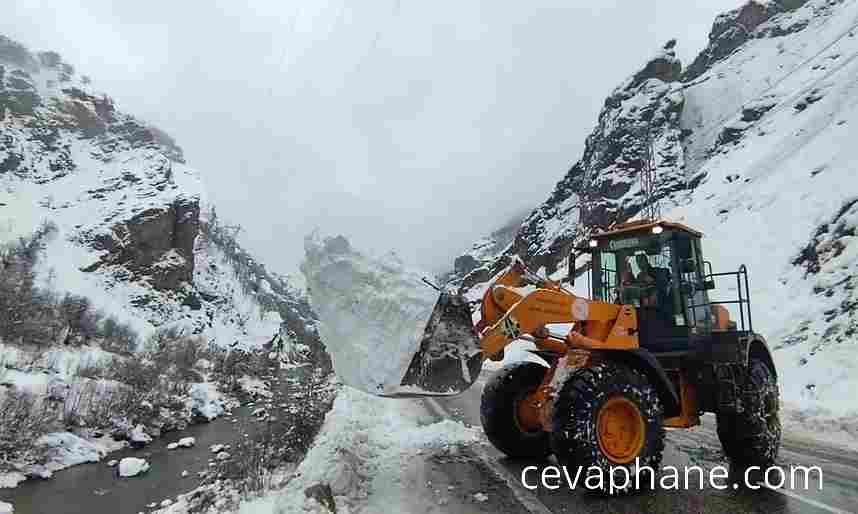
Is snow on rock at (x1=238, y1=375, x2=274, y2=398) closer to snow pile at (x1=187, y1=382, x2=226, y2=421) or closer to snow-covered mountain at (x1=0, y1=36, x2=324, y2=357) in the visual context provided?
snow pile at (x1=187, y1=382, x2=226, y2=421)

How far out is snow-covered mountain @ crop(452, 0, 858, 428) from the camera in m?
14.2

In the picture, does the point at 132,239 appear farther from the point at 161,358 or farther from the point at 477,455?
the point at 477,455

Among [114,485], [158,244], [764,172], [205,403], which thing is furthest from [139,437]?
[158,244]

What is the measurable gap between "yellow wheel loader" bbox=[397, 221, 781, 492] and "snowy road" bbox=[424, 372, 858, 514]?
328 mm

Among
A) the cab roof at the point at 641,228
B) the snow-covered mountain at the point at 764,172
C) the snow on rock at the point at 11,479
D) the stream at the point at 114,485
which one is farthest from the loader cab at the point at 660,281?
the snow on rock at the point at 11,479

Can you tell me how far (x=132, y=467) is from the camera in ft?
42.1

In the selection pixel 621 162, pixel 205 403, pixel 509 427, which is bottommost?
pixel 205 403

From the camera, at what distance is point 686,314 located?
632 cm

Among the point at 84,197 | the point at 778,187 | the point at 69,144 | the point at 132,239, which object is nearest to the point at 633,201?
the point at 778,187

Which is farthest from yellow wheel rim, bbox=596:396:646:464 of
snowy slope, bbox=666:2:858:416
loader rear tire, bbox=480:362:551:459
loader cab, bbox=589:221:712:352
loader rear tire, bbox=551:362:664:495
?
snowy slope, bbox=666:2:858:416

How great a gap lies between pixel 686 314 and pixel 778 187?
2376cm

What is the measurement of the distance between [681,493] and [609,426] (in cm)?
89

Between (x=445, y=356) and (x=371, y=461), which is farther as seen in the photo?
(x=371, y=461)

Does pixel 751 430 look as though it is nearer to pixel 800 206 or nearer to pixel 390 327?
pixel 390 327
